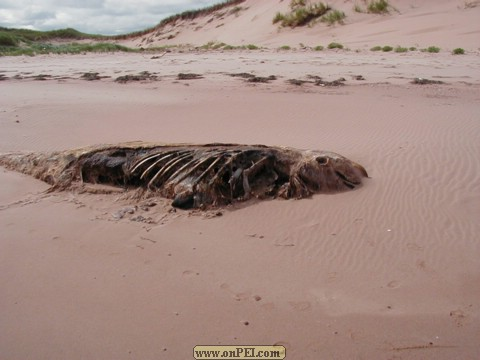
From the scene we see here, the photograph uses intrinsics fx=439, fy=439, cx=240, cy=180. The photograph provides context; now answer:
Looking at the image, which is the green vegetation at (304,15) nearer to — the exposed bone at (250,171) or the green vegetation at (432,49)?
the green vegetation at (432,49)

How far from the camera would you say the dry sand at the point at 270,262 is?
2670mm

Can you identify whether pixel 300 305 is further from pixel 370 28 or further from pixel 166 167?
pixel 370 28

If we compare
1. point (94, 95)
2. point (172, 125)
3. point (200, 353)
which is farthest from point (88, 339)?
point (94, 95)

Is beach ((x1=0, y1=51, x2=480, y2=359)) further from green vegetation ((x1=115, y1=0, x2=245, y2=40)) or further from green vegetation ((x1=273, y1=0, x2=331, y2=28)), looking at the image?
green vegetation ((x1=115, y1=0, x2=245, y2=40))

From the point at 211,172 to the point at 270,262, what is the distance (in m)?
1.23

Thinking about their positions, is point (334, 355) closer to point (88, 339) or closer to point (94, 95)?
point (88, 339)

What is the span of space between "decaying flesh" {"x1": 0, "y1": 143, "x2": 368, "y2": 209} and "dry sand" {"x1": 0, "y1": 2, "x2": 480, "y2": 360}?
178mm

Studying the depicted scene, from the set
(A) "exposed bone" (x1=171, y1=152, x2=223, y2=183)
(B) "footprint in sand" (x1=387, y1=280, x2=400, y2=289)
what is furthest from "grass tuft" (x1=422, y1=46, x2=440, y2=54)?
(B) "footprint in sand" (x1=387, y1=280, x2=400, y2=289)

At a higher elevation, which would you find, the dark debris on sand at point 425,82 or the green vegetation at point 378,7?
the green vegetation at point 378,7

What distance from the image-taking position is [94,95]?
9656mm

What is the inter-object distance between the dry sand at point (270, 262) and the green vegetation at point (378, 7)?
15.8 m

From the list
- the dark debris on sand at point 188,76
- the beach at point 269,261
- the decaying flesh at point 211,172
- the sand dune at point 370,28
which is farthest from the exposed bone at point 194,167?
the sand dune at point 370,28

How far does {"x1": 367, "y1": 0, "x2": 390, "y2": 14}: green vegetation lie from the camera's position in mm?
20828

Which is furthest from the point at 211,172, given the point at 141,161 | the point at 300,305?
the point at 300,305
